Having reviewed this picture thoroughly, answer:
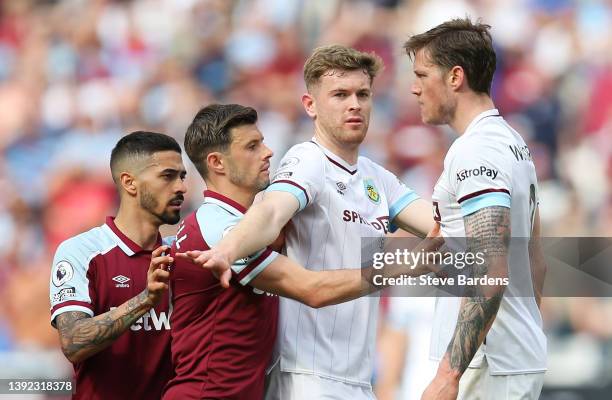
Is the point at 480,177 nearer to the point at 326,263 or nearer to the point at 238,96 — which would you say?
the point at 326,263

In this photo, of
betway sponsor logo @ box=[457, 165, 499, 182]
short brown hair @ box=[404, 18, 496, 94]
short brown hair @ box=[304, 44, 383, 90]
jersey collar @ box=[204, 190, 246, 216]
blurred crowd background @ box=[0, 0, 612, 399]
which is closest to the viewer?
betway sponsor logo @ box=[457, 165, 499, 182]

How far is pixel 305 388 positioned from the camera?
4.56 metres

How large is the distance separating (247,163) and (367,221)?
2.05 feet

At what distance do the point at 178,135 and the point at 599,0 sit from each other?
13.1 ft

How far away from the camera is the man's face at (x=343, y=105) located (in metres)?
4.80

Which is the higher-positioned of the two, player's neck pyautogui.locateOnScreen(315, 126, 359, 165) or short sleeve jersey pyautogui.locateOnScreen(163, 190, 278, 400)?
player's neck pyautogui.locateOnScreen(315, 126, 359, 165)

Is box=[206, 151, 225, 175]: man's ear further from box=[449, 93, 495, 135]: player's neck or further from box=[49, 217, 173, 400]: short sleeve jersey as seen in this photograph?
box=[449, 93, 495, 135]: player's neck

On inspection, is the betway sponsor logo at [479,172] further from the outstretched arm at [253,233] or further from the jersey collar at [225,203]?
the jersey collar at [225,203]

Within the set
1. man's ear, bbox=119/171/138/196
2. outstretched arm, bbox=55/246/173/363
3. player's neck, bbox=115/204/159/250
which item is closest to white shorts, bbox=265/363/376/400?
outstretched arm, bbox=55/246/173/363

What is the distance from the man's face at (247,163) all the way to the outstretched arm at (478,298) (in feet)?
3.66

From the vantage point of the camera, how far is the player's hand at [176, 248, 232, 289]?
3867mm

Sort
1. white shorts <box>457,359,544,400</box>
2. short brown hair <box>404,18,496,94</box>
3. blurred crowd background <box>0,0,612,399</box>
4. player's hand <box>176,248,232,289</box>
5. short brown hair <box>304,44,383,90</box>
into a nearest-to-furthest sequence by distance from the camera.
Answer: player's hand <box>176,248,232,289</box>, white shorts <box>457,359,544,400</box>, short brown hair <box>404,18,496,94</box>, short brown hair <box>304,44,383,90</box>, blurred crowd background <box>0,0,612,399</box>

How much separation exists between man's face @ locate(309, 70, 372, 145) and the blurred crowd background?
130 inches

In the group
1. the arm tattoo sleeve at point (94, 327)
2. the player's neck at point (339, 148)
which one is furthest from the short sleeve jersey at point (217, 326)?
the player's neck at point (339, 148)
